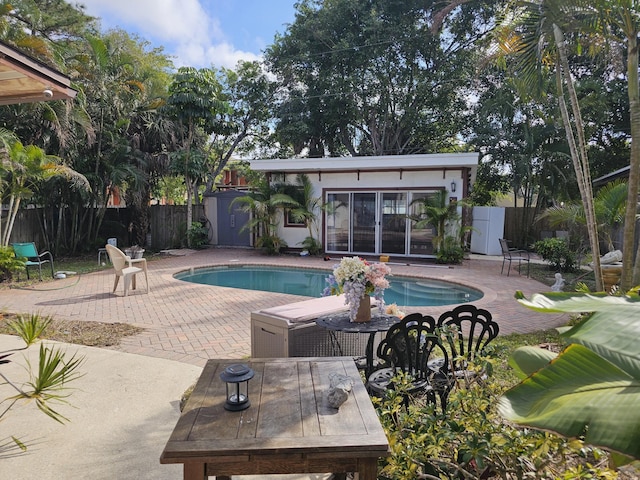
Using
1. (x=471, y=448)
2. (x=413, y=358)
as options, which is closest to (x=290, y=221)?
(x=413, y=358)

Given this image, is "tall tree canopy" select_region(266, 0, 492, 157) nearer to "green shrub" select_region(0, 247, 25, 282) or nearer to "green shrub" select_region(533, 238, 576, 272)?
"green shrub" select_region(533, 238, 576, 272)

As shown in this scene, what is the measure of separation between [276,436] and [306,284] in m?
8.74

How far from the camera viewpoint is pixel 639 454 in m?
0.78

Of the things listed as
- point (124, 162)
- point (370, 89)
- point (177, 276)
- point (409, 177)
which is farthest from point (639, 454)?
point (370, 89)

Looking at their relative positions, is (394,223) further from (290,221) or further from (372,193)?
(290,221)

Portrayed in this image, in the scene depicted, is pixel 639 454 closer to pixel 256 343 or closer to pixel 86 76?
pixel 256 343

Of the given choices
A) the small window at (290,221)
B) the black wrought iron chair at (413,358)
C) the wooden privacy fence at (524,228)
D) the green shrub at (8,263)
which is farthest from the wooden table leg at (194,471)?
the wooden privacy fence at (524,228)

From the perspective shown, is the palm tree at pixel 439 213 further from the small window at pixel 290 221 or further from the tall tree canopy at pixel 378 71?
the tall tree canopy at pixel 378 71

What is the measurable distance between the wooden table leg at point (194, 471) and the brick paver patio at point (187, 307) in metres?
2.90

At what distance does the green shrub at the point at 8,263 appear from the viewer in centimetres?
877

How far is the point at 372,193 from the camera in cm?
1367

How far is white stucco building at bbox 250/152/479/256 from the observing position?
12.7 metres

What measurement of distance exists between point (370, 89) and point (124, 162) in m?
10.8

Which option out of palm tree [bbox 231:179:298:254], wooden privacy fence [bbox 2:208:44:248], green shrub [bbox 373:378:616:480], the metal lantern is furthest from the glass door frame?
the metal lantern
